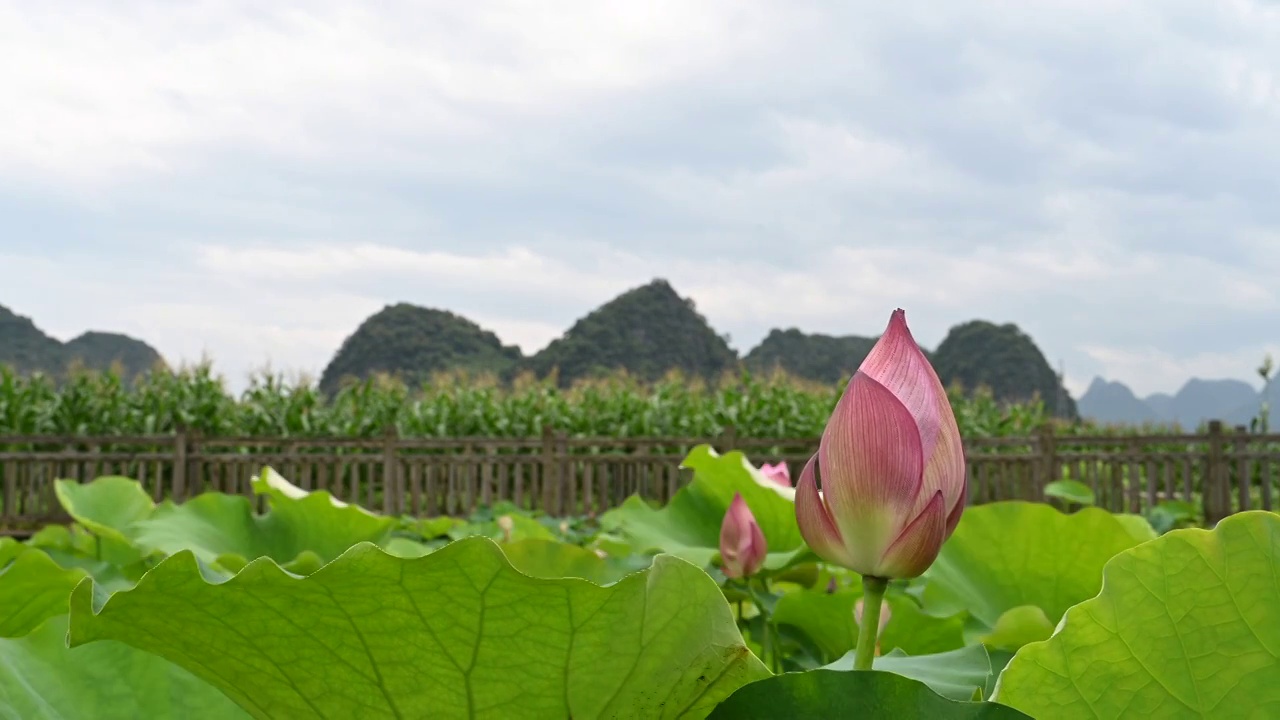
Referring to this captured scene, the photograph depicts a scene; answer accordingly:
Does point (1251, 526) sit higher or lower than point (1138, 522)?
higher

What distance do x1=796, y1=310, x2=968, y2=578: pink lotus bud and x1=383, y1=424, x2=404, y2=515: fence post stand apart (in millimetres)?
8319

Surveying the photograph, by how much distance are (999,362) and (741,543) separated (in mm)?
57330

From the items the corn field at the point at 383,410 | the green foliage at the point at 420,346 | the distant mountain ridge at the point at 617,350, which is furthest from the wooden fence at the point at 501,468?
the green foliage at the point at 420,346

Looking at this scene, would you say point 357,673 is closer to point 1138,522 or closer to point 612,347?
point 1138,522

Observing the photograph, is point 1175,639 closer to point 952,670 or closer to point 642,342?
point 952,670

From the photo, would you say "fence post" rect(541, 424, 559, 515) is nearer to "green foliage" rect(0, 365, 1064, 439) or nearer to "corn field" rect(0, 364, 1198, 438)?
"corn field" rect(0, 364, 1198, 438)

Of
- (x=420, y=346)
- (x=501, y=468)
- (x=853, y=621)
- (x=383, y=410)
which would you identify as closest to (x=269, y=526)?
(x=853, y=621)

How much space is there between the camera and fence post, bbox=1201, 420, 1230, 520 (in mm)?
9391

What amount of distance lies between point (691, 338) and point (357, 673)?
179ft

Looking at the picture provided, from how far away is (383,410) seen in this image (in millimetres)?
11742

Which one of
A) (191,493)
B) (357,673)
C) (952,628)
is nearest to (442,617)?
(357,673)

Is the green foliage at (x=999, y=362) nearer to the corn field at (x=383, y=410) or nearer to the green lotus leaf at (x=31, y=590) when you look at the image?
the corn field at (x=383, y=410)

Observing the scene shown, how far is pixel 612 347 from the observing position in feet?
166

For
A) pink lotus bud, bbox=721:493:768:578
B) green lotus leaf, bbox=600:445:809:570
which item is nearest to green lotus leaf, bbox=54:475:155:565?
green lotus leaf, bbox=600:445:809:570
